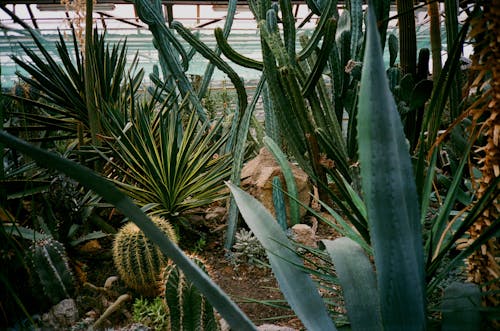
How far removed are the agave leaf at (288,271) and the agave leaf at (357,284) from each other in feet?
0.19

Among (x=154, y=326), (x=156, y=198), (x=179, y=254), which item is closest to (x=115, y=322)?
(x=154, y=326)

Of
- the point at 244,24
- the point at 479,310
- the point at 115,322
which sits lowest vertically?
the point at 115,322

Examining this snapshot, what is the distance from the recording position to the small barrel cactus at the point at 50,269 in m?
1.53

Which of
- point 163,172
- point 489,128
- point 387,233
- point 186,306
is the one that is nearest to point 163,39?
point 163,172

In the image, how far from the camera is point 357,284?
81 cm

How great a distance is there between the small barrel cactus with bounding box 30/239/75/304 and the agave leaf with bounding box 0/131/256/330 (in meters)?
1.11

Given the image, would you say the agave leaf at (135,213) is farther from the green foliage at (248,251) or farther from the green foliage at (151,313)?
the green foliage at (248,251)

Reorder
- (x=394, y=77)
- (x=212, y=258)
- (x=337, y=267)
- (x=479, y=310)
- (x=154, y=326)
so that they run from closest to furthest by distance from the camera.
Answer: (x=479, y=310), (x=337, y=267), (x=154, y=326), (x=394, y=77), (x=212, y=258)

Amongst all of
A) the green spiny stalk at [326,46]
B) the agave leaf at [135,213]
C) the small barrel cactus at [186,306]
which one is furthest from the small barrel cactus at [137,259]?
the agave leaf at [135,213]

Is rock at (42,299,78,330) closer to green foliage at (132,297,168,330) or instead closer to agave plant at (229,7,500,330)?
green foliage at (132,297,168,330)

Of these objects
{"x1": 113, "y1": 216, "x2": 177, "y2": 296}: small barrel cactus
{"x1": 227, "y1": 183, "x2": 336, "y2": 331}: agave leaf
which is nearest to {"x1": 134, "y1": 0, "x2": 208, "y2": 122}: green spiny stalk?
{"x1": 113, "y1": 216, "x2": 177, "y2": 296}: small barrel cactus

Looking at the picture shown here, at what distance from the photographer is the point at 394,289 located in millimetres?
622

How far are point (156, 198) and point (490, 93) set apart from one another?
5.38ft

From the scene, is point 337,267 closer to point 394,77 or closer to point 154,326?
point 154,326
